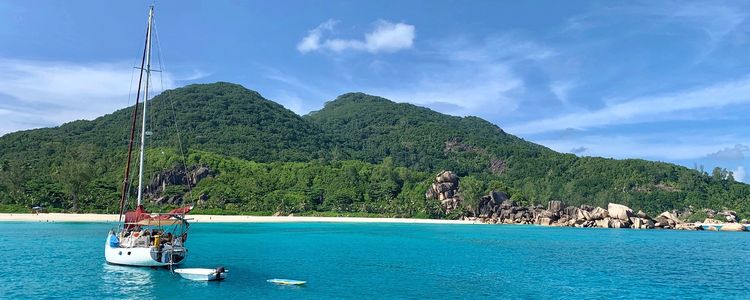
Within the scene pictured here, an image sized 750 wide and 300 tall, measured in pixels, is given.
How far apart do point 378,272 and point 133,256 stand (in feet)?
70.0

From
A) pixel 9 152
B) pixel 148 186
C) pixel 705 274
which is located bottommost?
pixel 705 274

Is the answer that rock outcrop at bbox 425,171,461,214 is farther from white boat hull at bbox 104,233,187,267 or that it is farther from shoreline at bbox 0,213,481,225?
white boat hull at bbox 104,233,187,267

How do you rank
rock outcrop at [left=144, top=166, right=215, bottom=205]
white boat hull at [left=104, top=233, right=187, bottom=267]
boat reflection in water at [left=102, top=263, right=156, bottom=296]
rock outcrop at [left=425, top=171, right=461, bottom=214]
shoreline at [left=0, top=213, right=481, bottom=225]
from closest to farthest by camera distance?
boat reflection in water at [left=102, top=263, right=156, bottom=296], white boat hull at [left=104, top=233, right=187, bottom=267], shoreline at [left=0, top=213, right=481, bottom=225], rock outcrop at [left=144, top=166, right=215, bottom=205], rock outcrop at [left=425, top=171, right=461, bottom=214]

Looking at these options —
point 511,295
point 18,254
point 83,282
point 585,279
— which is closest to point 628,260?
point 585,279

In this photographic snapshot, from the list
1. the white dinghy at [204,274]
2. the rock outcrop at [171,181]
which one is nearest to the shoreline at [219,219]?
the rock outcrop at [171,181]

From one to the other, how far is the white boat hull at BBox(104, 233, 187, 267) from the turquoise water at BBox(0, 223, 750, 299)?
0.70m

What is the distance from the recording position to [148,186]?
168 metres

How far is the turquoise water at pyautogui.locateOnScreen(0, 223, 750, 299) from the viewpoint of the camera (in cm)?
3841

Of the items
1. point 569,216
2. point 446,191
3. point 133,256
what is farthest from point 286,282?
point 446,191

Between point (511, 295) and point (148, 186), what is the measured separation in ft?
502

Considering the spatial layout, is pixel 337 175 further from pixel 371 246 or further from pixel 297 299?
pixel 297 299

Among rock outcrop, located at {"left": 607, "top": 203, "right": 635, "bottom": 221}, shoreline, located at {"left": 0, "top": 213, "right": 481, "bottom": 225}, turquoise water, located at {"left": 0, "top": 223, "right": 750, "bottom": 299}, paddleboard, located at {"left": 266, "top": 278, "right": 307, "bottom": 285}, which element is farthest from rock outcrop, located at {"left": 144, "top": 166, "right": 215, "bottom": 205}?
rock outcrop, located at {"left": 607, "top": 203, "right": 635, "bottom": 221}

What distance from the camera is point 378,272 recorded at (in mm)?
48938

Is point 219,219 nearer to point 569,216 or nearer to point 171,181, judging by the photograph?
point 171,181
